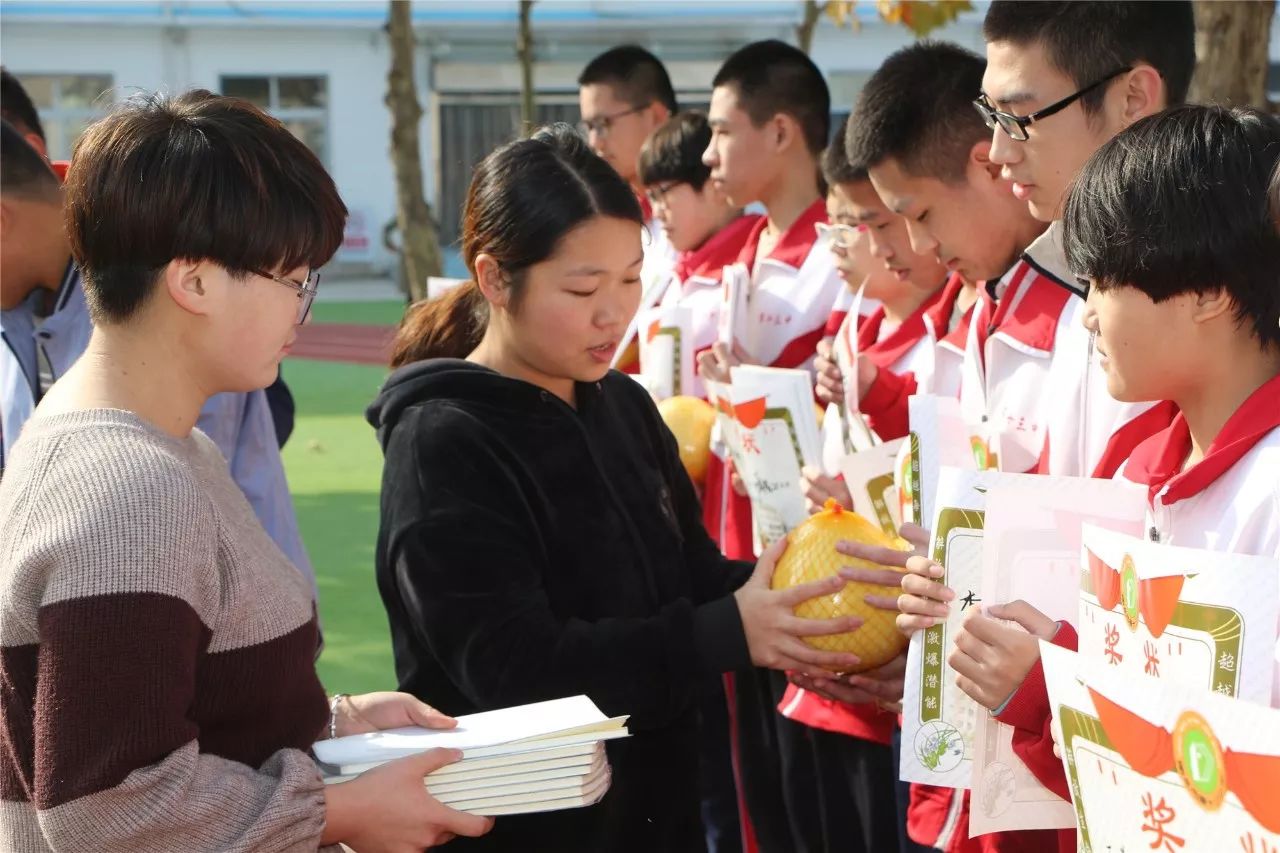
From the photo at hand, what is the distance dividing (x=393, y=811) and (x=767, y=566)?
91 centimetres

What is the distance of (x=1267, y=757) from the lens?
51.3 inches

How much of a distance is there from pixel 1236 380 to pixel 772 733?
2159mm

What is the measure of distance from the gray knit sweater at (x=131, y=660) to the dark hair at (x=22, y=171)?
1720 mm

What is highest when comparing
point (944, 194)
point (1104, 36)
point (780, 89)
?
point (780, 89)

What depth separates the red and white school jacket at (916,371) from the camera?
309cm

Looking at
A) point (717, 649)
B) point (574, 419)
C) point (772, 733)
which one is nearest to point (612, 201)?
point (574, 419)

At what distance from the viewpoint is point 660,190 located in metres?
4.90

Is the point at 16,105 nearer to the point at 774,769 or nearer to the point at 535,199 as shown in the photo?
the point at 535,199

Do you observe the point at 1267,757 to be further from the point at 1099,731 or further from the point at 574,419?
the point at 574,419

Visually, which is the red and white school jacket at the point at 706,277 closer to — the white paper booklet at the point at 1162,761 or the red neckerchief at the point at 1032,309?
the red neckerchief at the point at 1032,309

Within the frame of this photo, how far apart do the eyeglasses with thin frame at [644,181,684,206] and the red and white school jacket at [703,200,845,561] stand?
2.66 ft

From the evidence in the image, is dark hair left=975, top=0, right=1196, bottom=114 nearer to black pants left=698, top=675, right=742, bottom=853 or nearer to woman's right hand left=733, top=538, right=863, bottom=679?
→ woman's right hand left=733, top=538, right=863, bottom=679

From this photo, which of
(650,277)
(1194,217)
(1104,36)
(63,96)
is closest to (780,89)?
(650,277)

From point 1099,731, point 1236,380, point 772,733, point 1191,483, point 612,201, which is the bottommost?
point 772,733
